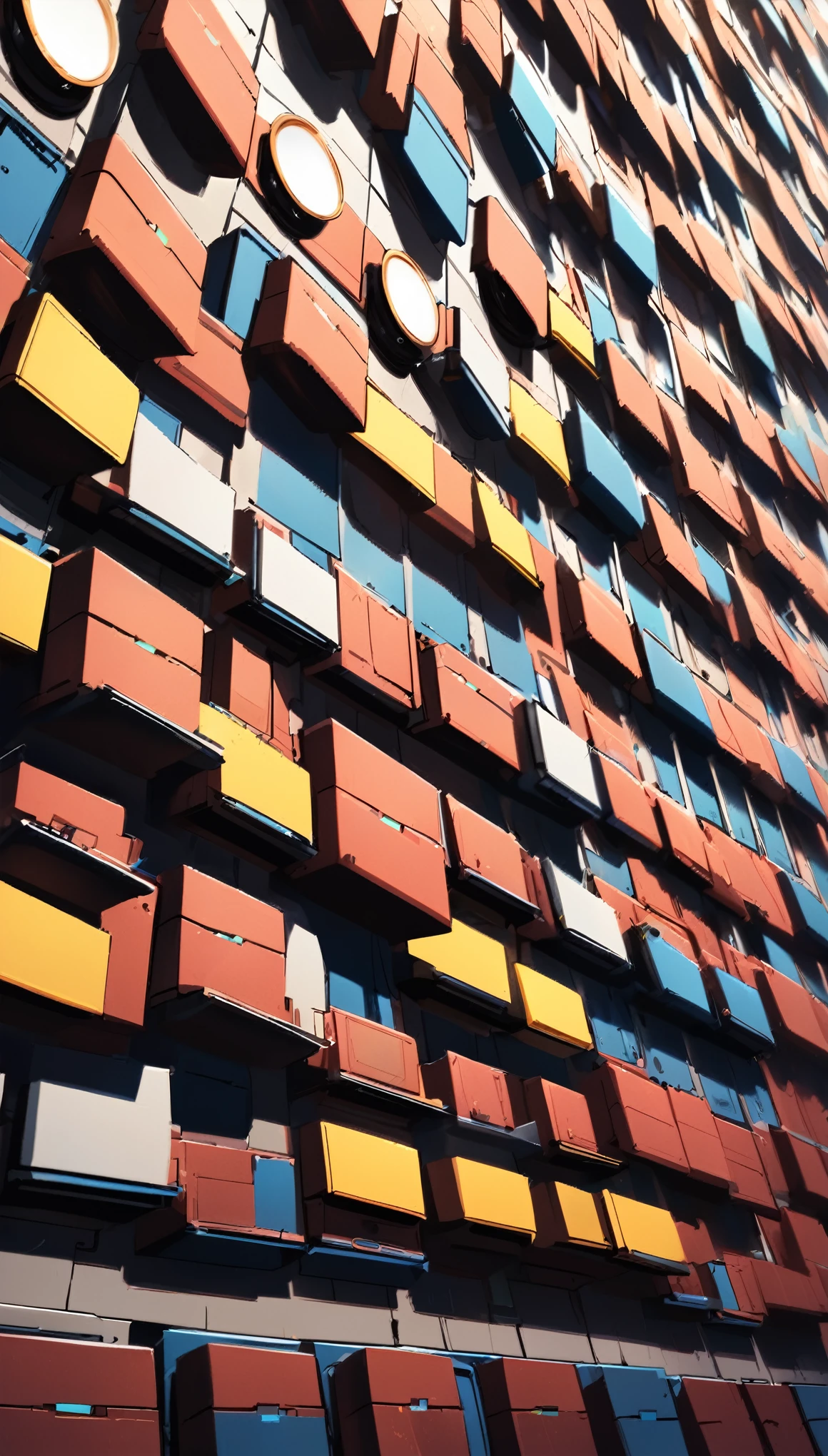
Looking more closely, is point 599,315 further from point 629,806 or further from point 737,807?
point 629,806

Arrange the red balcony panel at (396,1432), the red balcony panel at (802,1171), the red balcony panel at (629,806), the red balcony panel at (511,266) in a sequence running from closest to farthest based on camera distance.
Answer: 1. the red balcony panel at (396,1432)
2. the red balcony panel at (629,806)
3. the red balcony panel at (802,1171)
4. the red balcony panel at (511,266)

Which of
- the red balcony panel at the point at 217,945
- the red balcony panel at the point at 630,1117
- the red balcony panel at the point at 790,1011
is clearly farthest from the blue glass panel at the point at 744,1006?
the red balcony panel at the point at 217,945

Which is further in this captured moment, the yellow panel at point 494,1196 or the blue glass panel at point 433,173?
the blue glass panel at point 433,173

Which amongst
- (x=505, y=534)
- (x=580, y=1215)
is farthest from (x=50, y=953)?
(x=505, y=534)

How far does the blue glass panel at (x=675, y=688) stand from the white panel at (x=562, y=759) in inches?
74.5

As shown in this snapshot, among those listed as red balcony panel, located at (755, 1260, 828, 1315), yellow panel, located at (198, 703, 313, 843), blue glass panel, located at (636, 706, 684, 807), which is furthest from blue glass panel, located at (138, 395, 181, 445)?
red balcony panel, located at (755, 1260, 828, 1315)

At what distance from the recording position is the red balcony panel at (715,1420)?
6648 millimetres

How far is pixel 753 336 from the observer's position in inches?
622

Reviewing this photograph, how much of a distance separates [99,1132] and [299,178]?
226 inches

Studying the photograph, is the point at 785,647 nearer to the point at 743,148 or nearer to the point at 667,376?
the point at 667,376

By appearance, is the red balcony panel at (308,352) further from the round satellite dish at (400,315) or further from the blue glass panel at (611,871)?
the blue glass panel at (611,871)

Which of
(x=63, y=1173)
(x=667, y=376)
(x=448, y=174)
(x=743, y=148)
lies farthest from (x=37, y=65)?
(x=743, y=148)

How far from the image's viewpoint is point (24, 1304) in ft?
12.9

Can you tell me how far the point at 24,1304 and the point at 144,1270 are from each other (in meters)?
0.53
